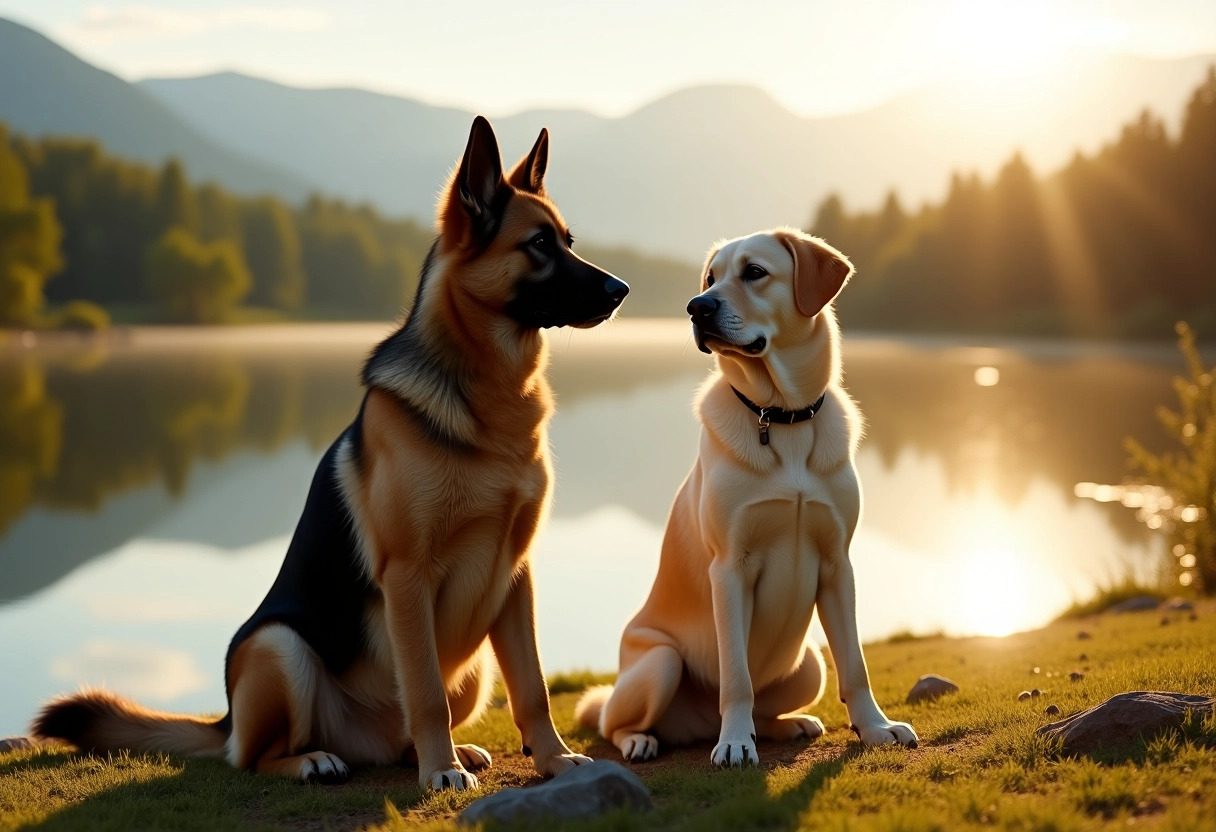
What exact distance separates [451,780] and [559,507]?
47.9 feet

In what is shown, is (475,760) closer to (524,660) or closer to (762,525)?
(524,660)

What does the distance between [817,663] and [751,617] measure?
68 centimetres

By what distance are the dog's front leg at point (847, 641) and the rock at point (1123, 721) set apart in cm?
83

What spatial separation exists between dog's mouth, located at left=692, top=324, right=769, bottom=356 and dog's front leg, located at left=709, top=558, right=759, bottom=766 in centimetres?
95

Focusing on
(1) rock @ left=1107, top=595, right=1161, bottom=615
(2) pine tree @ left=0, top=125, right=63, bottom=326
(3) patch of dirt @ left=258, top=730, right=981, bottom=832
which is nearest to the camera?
(3) patch of dirt @ left=258, top=730, right=981, bottom=832

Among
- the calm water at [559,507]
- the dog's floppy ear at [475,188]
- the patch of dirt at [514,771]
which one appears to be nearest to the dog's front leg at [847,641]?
the patch of dirt at [514,771]

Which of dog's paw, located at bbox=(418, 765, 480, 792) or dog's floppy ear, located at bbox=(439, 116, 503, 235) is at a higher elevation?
dog's floppy ear, located at bbox=(439, 116, 503, 235)

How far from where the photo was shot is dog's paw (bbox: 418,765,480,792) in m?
4.75

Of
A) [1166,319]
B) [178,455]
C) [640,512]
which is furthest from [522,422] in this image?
[1166,319]

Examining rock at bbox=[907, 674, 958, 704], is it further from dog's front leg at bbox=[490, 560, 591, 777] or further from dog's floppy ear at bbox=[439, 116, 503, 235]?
dog's floppy ear at bbox=[439, 116, 503, 235]

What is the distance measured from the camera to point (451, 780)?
477 centimetres

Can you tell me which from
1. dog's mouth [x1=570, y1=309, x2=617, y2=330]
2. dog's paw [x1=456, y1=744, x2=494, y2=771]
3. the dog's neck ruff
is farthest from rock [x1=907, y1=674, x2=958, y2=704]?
dog's mouth [x1=570, y1=309, x2=617, y2=330]

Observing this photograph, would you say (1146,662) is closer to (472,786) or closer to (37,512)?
(472,786)

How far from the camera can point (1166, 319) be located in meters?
59.0
